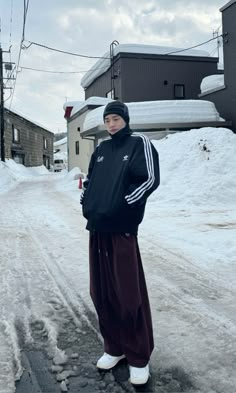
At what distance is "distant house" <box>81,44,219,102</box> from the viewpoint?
24.2 metres

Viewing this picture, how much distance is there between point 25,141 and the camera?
142 ft

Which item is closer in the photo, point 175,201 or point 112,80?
point 175,201

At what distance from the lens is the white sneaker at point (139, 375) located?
2.74 m

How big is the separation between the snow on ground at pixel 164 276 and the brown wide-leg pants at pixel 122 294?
12.9 inches

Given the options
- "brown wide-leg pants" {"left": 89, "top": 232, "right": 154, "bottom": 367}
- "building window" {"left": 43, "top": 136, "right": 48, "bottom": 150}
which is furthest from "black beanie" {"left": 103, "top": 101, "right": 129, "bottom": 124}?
"building window" {"left": 43, "top": 136, "right": 48, "bottom": 150}

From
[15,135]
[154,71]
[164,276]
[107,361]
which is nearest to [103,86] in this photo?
[154,71]

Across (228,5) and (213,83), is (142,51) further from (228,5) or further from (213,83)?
(228,5)

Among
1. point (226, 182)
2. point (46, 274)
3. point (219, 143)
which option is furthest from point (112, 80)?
point (46, 274)

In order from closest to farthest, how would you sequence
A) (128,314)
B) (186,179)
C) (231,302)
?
(128,314)
(231,302)
(186,179)

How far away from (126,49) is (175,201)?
1496 centimetres

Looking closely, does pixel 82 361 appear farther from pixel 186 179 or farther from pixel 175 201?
pixel 186 179

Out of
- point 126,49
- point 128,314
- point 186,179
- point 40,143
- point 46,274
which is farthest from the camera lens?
point 40,143

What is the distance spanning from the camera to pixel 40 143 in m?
50.7

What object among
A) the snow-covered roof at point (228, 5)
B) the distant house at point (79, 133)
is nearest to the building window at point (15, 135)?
the distant house at point (79, 133)
